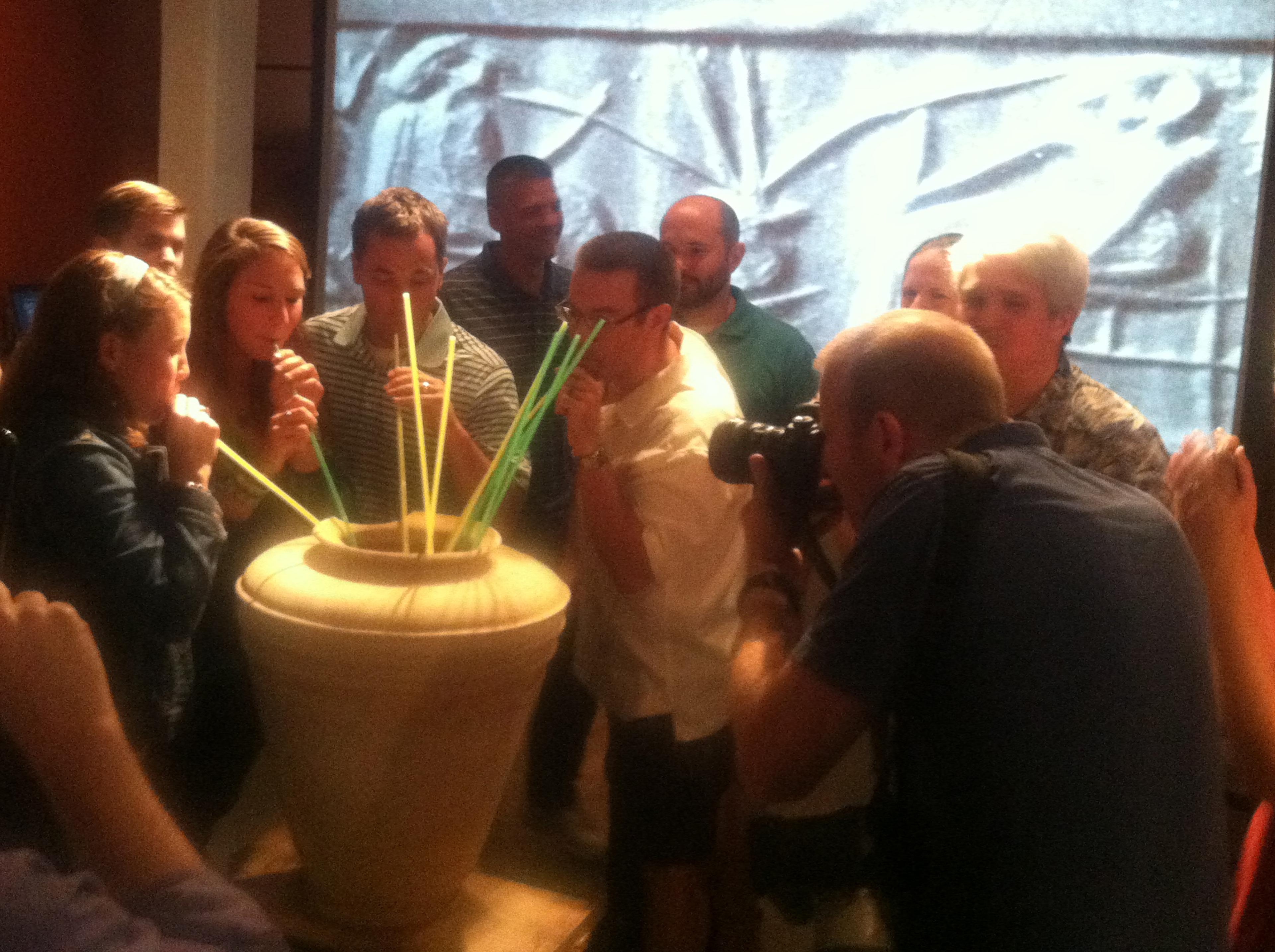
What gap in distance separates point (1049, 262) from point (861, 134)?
1488 mm

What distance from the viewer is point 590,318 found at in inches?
72.2

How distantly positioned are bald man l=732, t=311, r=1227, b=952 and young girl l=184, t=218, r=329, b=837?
856mm

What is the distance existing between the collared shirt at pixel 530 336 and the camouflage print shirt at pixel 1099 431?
933mm

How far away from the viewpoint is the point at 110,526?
4.24 feet

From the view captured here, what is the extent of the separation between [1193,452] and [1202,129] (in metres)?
1.70

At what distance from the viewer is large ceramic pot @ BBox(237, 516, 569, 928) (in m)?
1.07

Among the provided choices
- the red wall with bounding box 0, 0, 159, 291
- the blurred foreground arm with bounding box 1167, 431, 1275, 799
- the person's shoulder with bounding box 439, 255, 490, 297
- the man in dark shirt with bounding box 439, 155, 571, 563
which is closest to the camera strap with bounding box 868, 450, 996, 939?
the blurred foreground arm with bounding box 1167, 431, 1275, 799

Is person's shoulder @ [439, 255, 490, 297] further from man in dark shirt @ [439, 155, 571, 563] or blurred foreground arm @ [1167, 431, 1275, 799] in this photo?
blurred foreground arm @ [1167, 431, 1275, 799]

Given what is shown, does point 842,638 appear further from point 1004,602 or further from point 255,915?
point 255,915

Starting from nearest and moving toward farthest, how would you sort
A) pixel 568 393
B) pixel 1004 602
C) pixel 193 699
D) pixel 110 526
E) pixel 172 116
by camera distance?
1. pixel 1004 602
2. pixel 110 526
3. pixel 193 699
4. pixel 568 393
5. pixel 172 116

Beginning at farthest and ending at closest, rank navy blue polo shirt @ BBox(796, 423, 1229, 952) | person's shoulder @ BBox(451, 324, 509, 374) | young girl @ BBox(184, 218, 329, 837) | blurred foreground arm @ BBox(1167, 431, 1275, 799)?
person's shoulder @ BBox(451, 324, 509, 374)
young girl @ BBox(184, 218, 329, 837)
blurred foreground arm @ BBox(1167, 431, 1275, 799)
navy blue polo shirt @ BBox(796, 423, 1229, 952)

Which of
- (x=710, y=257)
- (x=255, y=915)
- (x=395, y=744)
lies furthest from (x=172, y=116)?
(x=255, y=915)

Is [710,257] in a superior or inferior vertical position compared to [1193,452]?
superior

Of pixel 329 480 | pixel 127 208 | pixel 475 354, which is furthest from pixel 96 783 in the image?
pixel 127 208
